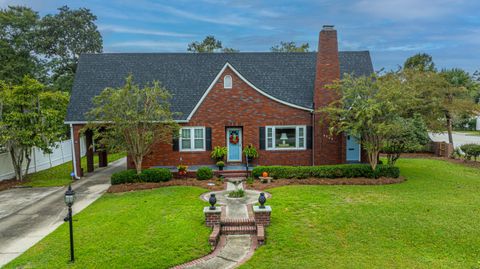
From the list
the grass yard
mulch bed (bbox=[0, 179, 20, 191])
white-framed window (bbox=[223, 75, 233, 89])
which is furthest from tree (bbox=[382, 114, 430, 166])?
mulch bed (bbox=[0, 179, 20, 191])

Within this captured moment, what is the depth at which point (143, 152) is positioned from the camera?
1559 centimetres

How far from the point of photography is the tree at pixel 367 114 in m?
14.5

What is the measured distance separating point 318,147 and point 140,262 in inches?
502

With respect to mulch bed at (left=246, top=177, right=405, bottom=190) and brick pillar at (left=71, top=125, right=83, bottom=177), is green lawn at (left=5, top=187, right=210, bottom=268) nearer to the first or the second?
mulch bed at (left=246, top=177, right=405, bottom=190)

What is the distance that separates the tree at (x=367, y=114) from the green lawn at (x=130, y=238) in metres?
7.82

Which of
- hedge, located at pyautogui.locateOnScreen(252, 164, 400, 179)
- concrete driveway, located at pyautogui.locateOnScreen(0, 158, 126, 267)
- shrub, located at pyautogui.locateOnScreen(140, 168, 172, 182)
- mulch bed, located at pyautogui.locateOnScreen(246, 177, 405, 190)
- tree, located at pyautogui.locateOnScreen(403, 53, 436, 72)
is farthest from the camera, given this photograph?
tree, located at pyautogui.locateOnScreen(403, 53, 436, 72)

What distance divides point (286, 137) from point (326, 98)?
3019mm

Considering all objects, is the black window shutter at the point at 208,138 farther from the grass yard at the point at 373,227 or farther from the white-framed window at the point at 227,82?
the grass yard at the point at 373,227

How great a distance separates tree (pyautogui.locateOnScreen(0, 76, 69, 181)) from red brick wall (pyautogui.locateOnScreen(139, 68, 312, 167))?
16.4 feet

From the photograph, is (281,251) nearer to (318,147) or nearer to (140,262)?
(140,262)

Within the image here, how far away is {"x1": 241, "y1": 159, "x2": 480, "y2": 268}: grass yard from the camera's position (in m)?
7.45

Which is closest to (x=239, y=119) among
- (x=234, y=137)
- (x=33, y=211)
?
(x=234, y=137)

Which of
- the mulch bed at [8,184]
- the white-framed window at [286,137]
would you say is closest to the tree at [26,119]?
the mulch bed at [8,184]

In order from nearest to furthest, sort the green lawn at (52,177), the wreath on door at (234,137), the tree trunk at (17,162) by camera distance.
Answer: the green lawn at (52,177) < the tree trunk at (17,162) < the wreath on door at (234,137)
